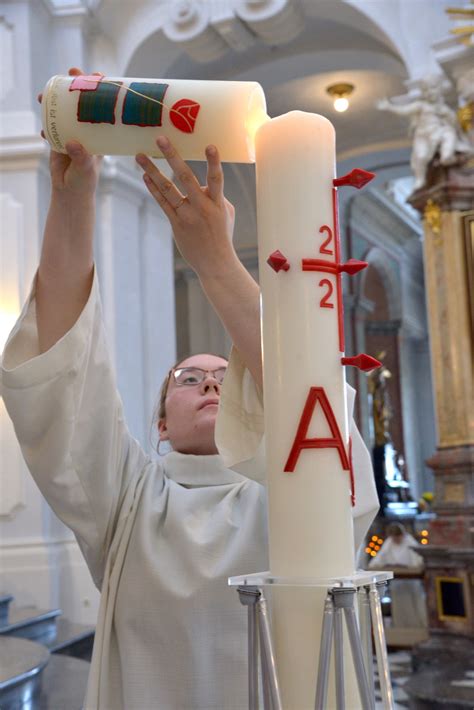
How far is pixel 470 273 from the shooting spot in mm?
7086

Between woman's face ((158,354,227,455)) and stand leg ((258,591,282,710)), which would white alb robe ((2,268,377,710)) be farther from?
stand leg ((258,591,282,710))

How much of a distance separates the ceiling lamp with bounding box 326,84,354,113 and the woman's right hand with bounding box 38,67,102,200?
8.27m

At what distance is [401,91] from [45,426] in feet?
28.6

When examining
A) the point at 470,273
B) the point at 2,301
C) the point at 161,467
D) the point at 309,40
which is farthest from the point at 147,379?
the point at 161,467

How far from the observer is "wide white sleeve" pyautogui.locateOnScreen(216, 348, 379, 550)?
1.15m

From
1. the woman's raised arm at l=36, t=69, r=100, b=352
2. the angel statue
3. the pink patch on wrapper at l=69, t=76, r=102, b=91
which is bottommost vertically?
the woman's raised arm at l=36, t=69, r=100, b=352

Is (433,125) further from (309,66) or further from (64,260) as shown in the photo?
(64,260)

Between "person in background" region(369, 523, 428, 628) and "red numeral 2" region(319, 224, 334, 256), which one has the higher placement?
"red numeral 2" region(319, 224, 334, 256)

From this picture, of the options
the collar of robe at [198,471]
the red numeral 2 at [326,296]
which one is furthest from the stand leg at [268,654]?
the collar of robe at [198,471]

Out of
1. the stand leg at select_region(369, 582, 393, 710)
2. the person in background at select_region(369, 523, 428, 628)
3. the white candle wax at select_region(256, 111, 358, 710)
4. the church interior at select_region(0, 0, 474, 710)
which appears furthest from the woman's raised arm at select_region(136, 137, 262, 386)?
the person in background at select_region(369, 523, 428, 628)

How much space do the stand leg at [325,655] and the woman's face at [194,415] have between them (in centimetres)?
76

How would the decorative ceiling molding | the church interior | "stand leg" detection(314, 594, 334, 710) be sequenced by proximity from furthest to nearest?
the decorative ceiling molding → the church interior → "stand leg" detection(314, 594, 334, 710)

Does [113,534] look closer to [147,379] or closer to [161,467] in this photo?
[161,467]

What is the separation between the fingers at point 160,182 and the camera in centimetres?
101
